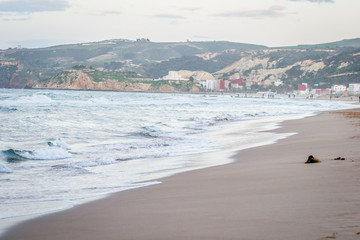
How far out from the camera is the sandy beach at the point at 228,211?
3.54 m

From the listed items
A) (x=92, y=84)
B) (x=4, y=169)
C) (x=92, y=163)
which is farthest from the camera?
(x=92, y=84)

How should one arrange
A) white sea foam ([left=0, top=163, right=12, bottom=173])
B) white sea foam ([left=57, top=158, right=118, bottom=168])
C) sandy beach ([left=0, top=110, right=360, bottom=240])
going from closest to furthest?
sandy beach ([left=0, top=110, right=360, bottom=240]) → white sea foam ([left=0, top=163, right=12, bottom=173]) → white sea foam ([left=57, top=158, right=118, bottom=168])

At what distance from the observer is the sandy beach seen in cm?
354

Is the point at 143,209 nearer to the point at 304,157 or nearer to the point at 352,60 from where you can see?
the point at 304,157

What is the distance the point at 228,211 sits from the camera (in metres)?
4.30

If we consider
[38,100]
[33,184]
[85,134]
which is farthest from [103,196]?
[38,100]

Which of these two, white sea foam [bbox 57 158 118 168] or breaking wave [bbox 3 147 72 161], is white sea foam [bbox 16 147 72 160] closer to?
breaking wave [bbox 3 147 72 161]

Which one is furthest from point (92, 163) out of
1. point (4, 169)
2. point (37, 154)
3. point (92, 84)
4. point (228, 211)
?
point (92, 84)

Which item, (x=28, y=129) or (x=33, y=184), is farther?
(x=28, y=129)

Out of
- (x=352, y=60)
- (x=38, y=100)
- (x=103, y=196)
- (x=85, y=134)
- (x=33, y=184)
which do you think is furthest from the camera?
(x=352, y=60)

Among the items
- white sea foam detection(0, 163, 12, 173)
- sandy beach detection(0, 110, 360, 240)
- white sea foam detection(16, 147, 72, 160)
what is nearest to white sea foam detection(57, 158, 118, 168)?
white sea foam detection(0, 163, 12, 173)

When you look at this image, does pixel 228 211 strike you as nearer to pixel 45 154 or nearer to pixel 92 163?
pixel 92 163

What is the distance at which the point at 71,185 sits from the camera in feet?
22.9

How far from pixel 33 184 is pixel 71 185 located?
653 mm
